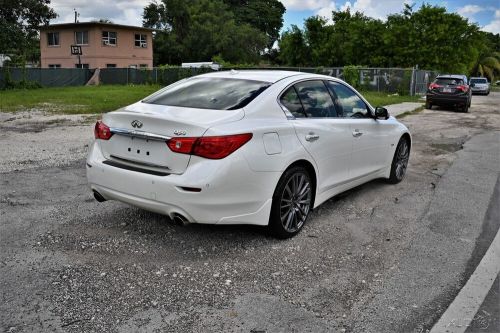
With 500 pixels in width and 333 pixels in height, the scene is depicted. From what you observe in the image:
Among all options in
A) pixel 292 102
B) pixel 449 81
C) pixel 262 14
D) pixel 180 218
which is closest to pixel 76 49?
pixel 449 81

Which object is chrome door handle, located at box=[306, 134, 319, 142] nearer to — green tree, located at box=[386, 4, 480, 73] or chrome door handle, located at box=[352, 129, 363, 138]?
chrome door handle, located at box=[352, 129, 363, 138]

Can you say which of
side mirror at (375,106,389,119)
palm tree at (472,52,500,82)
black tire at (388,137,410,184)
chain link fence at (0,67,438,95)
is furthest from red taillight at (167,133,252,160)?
palm tree at (472,52,500,82)

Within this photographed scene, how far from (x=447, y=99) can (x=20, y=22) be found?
115 feet

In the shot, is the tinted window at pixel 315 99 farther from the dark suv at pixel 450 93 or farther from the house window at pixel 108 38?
the house window at pixel 108 38

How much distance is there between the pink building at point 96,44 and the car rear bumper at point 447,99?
32308 millimetres

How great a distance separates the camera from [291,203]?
4.57 m

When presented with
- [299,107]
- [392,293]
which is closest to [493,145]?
[299,107]

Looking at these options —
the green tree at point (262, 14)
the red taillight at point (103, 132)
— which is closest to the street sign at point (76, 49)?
the green tree at point (262, 14)

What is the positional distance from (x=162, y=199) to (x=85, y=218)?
1465 millimetres

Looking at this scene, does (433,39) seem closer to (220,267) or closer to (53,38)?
(53,38)

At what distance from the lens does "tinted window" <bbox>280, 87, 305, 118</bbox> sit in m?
4.66

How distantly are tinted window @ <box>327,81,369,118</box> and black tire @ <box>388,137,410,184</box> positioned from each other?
1136 millimetres

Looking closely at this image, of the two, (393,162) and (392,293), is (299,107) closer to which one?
(392,293)

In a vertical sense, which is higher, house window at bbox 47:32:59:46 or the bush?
house window at bbox 47:32:59:46
